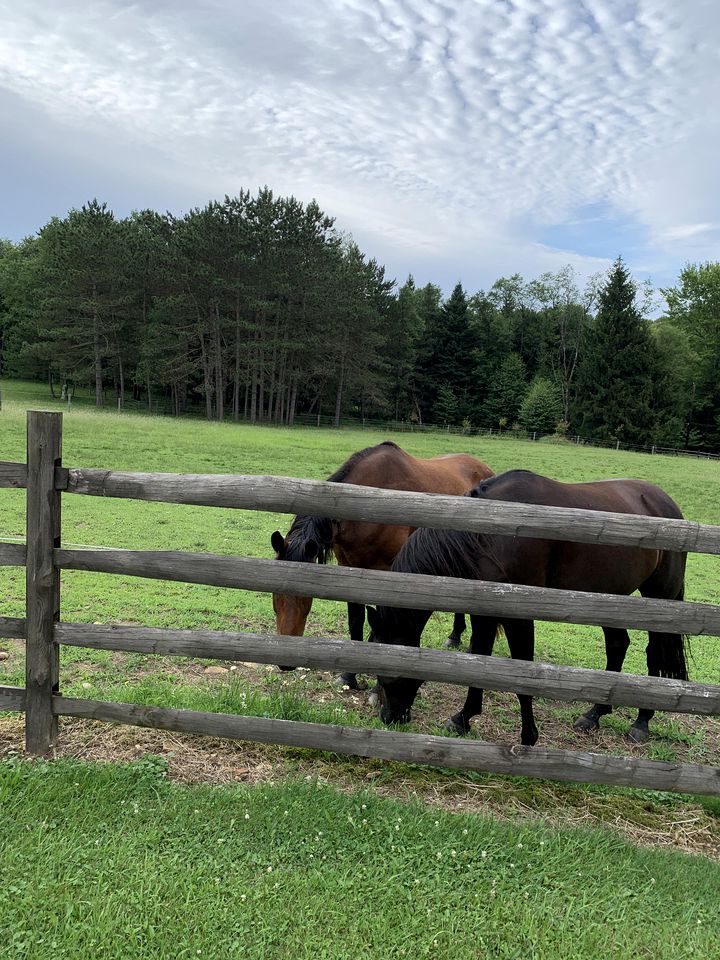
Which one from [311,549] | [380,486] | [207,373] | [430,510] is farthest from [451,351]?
[430,510]

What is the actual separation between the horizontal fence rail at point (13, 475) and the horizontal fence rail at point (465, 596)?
105cm

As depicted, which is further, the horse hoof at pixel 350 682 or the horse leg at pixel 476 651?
the horse hoof at pixel 350 682

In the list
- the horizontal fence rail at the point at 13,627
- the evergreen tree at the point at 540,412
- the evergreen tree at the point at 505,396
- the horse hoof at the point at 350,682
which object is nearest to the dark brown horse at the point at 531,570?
the horse hoof at the point at 350,682

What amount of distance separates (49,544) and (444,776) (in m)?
2.54

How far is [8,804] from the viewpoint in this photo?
2947 mm

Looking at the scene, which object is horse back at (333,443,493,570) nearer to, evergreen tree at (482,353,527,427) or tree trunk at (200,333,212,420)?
tree trunk at (200,333,212,420)

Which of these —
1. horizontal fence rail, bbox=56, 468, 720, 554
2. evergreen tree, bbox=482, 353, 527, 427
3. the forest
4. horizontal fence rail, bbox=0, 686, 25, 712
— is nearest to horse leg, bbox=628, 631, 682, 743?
horizontal fence rail, bbox=56, 468, 720, 554

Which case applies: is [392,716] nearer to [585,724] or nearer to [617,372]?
[585,724]

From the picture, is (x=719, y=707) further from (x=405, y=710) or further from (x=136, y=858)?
(x=136, y=858)

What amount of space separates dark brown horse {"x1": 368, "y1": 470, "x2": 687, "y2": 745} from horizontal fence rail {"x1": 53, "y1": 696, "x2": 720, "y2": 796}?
2.30 ft

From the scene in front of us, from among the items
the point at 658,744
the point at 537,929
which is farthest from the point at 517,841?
the point at 658,744

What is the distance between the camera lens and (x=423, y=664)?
11.0 feet

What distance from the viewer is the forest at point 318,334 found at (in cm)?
4503

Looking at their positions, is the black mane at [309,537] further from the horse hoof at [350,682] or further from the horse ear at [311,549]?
the horse hoof at [350,682]
